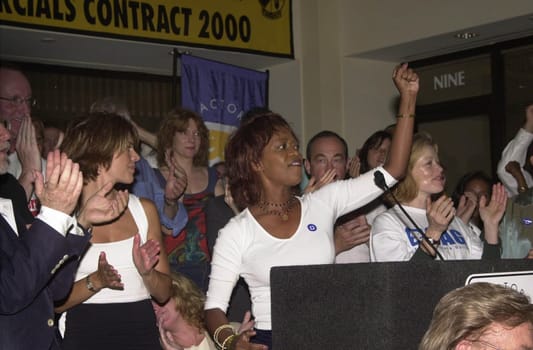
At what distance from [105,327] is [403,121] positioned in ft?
4.43

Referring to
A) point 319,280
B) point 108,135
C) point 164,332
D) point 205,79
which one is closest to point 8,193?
point 108,135

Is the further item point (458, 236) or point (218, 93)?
point (218, 93)

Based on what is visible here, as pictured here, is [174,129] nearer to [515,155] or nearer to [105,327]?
[105,327]

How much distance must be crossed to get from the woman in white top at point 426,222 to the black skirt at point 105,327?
Result: 41.2 inches

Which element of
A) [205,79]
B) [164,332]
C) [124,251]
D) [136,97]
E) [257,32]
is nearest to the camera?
[124,251]

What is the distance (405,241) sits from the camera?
3.77 meters

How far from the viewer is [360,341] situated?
240cm

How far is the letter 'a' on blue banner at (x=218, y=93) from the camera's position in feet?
22.3

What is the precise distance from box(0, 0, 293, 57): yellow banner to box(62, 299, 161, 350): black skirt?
3.92 metres

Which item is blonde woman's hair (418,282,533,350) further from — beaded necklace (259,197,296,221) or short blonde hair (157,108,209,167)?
short blonde hair (157,108,209,167)

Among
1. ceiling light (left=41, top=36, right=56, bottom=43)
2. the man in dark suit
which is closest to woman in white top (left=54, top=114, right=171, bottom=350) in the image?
the man in dark suit

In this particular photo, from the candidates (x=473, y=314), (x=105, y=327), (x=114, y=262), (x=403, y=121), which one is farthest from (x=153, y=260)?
(x=473, y=314)

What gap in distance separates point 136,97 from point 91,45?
4.15 ft

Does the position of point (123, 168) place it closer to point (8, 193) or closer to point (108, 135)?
point (108, 135)
